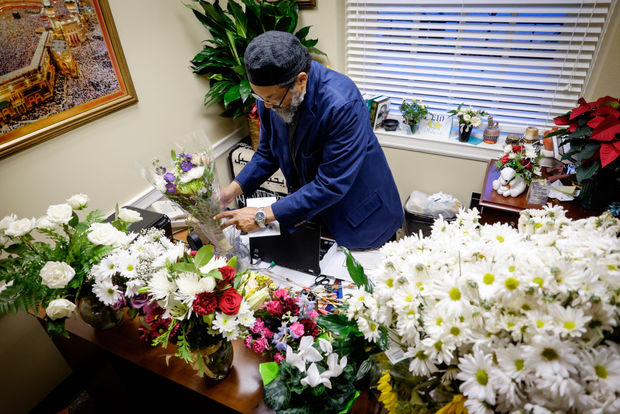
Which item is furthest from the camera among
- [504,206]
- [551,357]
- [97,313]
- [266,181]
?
[266,181]

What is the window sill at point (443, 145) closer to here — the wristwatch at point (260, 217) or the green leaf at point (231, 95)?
the green leaf at point (231, 95)

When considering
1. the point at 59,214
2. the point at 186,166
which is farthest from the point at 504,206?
the point at 59,214

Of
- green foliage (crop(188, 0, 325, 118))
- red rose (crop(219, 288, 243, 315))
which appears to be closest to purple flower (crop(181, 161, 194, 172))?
red rose (crop(219, 288, 243, 315))

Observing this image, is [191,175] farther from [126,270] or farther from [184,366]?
[184,366]

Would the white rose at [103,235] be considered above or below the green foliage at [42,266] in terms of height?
above

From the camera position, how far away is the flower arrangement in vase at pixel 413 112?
2834 mm

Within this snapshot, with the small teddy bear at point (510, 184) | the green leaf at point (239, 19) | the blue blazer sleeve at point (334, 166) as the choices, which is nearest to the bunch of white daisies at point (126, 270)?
the blue blazer sleeve at point (334, 166)

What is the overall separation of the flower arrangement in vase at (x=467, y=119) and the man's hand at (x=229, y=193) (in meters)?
1.83

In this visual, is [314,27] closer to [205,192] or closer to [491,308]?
[205,192]

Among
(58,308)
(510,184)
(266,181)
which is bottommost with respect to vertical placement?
(266,181)

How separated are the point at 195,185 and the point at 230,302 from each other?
22.4 inches

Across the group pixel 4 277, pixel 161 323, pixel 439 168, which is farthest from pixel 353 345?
pixel 439 168

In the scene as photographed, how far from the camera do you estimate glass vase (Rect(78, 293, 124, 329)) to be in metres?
1.14

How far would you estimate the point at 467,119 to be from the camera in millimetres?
2648
